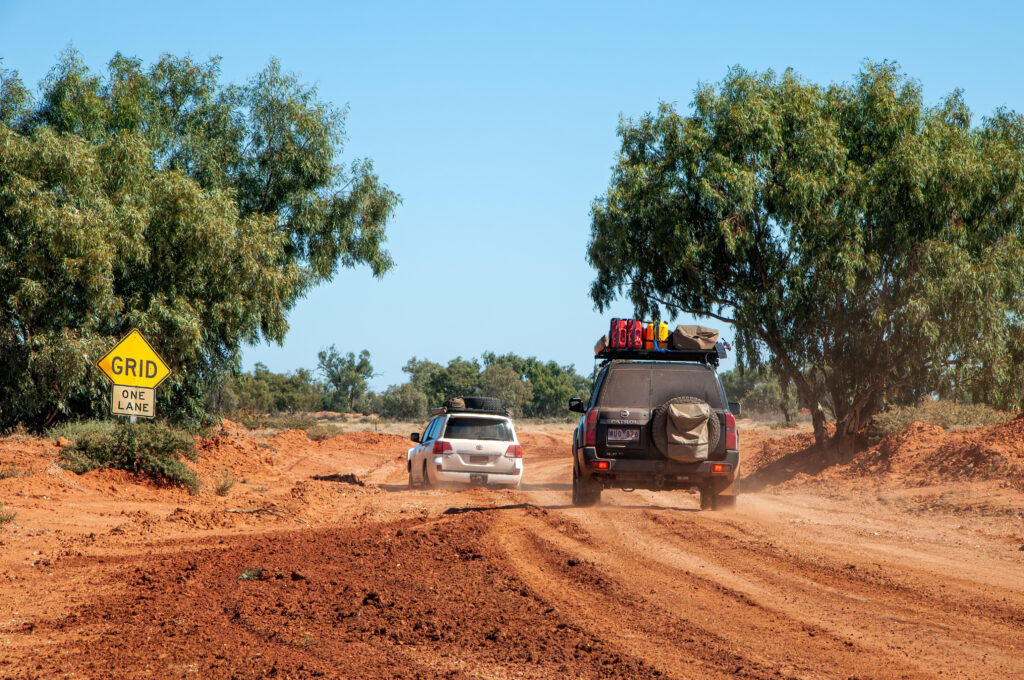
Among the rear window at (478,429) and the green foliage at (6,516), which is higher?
the rear window at (478,429)

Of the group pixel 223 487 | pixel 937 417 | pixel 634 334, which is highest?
pixel 634 334

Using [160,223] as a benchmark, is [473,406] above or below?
below

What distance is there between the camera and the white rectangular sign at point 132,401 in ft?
51.0

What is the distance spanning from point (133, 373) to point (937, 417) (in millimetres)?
23345

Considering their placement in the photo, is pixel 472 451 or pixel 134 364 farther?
pixel 472 451

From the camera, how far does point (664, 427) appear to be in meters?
13.2

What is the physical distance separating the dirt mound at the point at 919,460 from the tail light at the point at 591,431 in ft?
25.9

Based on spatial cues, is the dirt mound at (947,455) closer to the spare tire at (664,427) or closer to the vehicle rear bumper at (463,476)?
the spare tire at (664,427)

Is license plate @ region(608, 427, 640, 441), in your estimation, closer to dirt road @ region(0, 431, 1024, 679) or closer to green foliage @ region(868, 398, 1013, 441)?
dirt road @ region(0, 431, 1024, 679)

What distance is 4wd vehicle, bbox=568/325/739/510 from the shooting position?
1320cm

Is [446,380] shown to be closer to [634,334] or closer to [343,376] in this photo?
[343,376]

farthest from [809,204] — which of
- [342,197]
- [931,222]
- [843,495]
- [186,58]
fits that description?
[186,58]

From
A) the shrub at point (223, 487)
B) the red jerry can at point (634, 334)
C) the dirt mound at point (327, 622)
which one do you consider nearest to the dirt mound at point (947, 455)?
the red jerry can at point (634, 334)

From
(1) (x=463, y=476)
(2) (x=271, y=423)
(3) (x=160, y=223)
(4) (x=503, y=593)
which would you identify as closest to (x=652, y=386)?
(1) (x=463, y=476)
